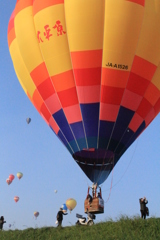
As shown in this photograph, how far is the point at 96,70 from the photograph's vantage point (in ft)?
48.9

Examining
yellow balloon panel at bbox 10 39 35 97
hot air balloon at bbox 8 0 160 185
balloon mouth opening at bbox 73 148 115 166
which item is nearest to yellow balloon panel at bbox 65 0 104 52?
hot air balloon at bbox 8 0 160 185

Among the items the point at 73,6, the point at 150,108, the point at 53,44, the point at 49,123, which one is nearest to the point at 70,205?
the point at 49,123

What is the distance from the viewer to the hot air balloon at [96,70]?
14.7 meters

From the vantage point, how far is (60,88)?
1539cm

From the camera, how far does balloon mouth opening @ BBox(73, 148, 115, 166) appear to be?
15.2m

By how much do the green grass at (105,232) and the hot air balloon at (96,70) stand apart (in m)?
3.34

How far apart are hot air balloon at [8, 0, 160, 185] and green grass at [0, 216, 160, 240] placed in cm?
334

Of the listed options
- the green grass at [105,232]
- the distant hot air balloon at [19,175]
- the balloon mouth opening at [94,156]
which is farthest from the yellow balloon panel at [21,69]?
the distant hot air balloon at [19,175]

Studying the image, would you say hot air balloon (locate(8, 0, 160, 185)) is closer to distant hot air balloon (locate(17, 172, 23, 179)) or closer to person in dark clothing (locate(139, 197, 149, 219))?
person in dark clothing (locate(139, 197, 149, 219))

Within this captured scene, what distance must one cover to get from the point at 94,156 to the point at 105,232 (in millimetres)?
4581

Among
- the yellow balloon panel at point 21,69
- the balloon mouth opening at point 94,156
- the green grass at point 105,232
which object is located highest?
the yellow balloon panel at point 21,69

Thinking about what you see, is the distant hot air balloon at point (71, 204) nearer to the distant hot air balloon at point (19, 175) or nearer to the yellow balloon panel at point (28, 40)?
the distant hot air balloon at point (19, 175)

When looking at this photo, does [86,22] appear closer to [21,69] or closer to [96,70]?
[96,70]

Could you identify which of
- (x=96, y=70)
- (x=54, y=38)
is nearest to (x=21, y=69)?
(x=54, y=38)
